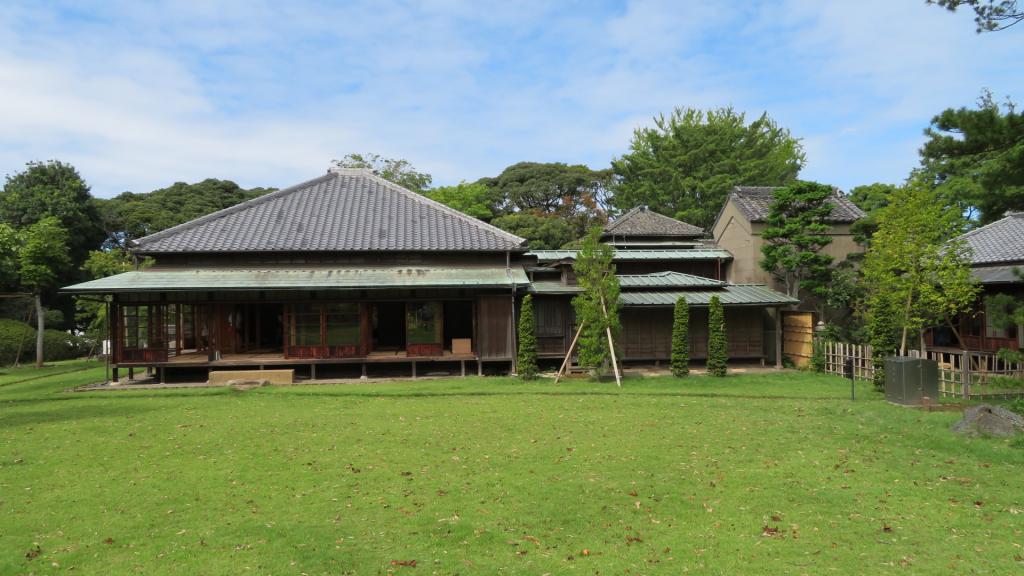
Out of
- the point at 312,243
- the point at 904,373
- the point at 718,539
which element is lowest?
the point at 718,539

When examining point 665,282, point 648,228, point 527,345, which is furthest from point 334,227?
point 648,228

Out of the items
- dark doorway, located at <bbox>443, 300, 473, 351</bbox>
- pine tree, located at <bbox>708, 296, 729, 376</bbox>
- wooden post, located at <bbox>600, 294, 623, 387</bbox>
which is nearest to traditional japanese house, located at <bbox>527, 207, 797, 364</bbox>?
pine tree, located at <bbox>708, 296, 729, 376</bbox>

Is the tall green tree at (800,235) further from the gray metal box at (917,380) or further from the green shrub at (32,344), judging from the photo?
the green shrub at (32,344)

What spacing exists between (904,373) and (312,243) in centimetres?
1776

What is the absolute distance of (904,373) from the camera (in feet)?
44.1

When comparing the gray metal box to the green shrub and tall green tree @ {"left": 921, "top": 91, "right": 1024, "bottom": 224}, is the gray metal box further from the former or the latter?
the green shrub

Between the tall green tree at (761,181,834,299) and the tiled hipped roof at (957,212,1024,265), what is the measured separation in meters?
4.40

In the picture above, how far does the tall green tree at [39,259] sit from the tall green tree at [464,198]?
26.4m

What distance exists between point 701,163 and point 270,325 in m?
33.3

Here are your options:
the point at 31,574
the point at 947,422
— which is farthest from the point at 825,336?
the point at 31,574

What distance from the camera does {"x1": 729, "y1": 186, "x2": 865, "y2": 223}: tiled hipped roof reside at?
2425cm

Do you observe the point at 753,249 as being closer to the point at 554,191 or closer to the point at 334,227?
the point at 334,227

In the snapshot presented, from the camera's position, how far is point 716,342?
62.4 feet

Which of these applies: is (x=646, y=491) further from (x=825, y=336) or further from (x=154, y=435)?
(x=825, y=336)
